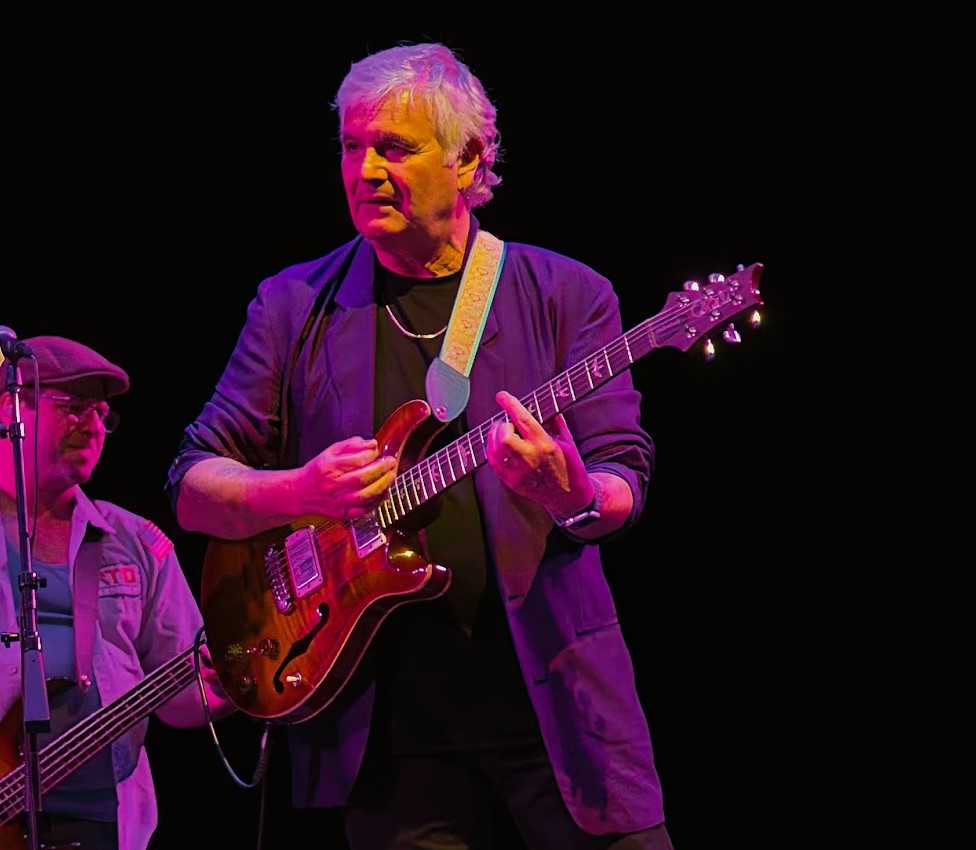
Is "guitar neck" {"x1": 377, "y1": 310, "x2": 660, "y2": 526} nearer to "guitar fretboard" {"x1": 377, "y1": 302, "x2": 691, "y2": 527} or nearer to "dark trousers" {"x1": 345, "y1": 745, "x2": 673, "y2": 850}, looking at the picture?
"guitar fretboard" {"x1": 377, "y1": 302, "x2": 691, "y2": 527}

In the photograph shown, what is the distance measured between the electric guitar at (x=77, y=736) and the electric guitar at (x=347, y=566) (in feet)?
4.99

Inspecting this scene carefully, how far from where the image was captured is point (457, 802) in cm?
250

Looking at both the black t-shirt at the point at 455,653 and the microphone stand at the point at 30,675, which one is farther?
the microphone stand at the point at 30,675

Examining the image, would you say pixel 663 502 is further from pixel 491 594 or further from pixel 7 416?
pixel 7 416

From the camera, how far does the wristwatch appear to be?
2.34m

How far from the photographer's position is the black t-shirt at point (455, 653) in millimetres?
2463

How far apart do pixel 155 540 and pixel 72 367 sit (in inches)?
27.5

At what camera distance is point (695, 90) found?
14.4 feet

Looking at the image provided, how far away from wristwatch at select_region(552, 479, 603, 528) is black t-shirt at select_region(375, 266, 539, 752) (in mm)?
242

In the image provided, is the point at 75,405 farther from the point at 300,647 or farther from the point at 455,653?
the point at 455,653

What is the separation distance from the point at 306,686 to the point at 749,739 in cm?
219

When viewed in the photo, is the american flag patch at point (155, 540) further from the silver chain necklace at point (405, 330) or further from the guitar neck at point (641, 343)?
the guitar neck at point (641, 343)

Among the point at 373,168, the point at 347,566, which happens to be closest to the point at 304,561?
the point at 347,566

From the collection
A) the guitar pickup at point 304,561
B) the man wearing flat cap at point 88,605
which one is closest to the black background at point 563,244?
the man wearing flat cap at point 88,605
